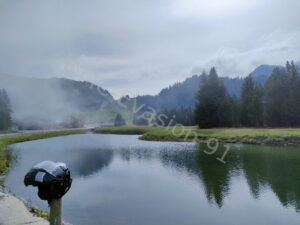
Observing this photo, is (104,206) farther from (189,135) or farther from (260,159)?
(189,135)

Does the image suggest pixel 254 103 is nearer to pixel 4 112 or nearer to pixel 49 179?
pixel 4 112

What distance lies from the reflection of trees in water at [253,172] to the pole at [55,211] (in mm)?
16773

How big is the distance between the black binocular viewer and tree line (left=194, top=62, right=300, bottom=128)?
7950cm

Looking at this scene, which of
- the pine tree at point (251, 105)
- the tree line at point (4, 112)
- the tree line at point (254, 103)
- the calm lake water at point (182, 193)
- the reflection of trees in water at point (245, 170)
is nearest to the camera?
the calm lake water at point (182, 193)

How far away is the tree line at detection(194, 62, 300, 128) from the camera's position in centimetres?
7850

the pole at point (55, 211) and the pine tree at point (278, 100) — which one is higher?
the pine tree at point (278, 100)

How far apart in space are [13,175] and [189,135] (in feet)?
172

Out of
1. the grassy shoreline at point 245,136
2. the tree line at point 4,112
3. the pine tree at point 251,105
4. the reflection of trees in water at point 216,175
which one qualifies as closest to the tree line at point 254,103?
the pine tree at point 251,105

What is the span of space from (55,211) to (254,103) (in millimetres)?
84891

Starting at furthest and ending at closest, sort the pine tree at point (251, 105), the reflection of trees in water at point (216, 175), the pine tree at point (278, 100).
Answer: the pine tree at point (251, 105)
the pine tree at point (278, 100)
the reflection of trees in water at point (216, 175)

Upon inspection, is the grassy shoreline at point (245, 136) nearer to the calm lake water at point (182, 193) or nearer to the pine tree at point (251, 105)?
the pine tree at point (251, 105)

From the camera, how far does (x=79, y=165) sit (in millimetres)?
39281

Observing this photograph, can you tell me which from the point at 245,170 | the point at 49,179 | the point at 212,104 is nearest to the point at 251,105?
the point at 212,104

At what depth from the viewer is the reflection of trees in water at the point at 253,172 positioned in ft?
77.5
